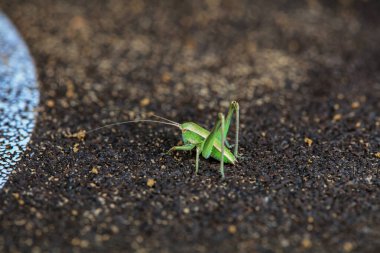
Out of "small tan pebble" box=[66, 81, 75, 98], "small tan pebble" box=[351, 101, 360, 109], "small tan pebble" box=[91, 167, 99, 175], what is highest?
"small tan pebble" box=[66, 81, 75, 98]

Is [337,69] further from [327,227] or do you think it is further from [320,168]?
[327,227]

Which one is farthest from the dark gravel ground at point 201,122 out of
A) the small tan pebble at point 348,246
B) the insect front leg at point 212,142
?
the insect front leg at point 212,142

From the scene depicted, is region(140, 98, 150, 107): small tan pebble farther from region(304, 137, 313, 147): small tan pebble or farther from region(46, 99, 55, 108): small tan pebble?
region(304, 137, 313, 147): small tan pebble

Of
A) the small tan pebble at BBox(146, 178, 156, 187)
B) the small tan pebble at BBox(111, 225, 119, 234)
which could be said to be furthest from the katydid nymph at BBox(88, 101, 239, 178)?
the small tan pebble at BBox(111, 225, 119, 234)

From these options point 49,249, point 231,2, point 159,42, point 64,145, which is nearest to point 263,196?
point 49,249

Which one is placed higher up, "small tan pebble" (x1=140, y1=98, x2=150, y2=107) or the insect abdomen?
"small tan pebble" (x1=140, y1=98, x2=150, y2=107)

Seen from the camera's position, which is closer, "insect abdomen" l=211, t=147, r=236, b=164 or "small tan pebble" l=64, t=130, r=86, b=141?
"insect abdomen" l=211, t=147, r=236, b=164

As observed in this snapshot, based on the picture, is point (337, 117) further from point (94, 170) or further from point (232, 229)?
point (94, 170)
